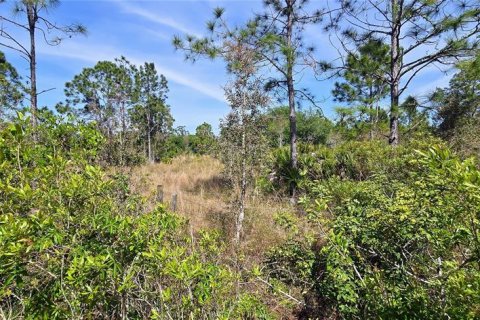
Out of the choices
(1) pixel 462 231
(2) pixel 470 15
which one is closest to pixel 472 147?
(2) pixel 470 15

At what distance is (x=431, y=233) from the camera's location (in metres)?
2.29

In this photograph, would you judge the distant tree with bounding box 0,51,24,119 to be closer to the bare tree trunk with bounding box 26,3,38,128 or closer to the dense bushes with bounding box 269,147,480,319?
the bare tree trunk with bounding box 26,3,38,128

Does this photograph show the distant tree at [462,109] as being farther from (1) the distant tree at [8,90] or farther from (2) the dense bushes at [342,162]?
(1) the distant tree at [8,90]

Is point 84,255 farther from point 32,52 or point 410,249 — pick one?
point 32,52

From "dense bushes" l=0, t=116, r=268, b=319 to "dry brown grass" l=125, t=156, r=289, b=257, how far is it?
1001 mm

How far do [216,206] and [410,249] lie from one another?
4803 millimetres

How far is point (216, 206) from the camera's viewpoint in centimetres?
710

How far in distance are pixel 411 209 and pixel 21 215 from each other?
2.69 meters

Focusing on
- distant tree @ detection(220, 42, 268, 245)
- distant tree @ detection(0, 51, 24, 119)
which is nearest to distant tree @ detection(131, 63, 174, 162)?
distant tree @ detection(0, 51, 24, 119)

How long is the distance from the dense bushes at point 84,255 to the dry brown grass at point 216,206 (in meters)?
1.00

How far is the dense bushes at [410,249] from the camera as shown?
1.42 metres

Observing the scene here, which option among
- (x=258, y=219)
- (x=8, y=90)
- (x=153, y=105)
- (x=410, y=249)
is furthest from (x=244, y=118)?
(x=153, y=105)

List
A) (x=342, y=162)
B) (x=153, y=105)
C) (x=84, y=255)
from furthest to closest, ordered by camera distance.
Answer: (x=153, y=105), (x=342, y=162), (x=84, y=255)

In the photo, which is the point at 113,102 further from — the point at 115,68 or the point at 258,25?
the point at 115,68
